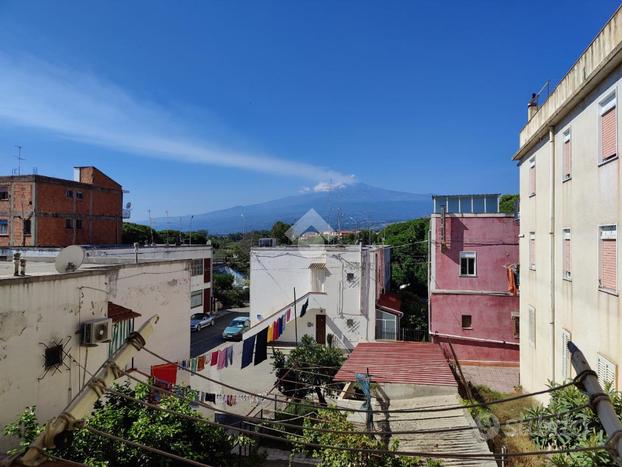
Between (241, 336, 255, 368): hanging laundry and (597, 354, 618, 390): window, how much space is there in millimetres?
10113

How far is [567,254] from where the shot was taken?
10.5 meters

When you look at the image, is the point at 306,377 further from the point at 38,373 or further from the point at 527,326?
the point at 38,373

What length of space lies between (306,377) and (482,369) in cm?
918

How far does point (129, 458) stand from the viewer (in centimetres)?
613

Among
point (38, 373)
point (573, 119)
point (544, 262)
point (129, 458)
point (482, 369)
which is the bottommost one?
point (482, 369)

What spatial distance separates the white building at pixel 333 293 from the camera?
77.4 feet

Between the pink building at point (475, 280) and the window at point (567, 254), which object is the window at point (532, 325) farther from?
the pink building at point (475, 280)

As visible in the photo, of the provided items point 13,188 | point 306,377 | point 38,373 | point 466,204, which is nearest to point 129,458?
point 38,373

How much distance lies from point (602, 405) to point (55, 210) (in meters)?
35.0

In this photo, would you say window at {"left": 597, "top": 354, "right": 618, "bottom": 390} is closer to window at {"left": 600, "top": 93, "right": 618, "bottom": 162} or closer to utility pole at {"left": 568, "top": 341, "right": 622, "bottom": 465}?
window at {"left": 600, "top": 93, "right": 618, "bottom": 162}

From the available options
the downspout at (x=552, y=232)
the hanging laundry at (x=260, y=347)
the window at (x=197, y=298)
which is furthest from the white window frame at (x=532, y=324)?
the window at (x=197, y=298)

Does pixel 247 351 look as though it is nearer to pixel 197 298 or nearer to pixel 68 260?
pixel 68 260

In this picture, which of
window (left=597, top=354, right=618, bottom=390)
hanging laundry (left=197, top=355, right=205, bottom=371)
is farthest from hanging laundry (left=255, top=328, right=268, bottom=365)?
window (left=597, top=354, right=618, bottom=390)

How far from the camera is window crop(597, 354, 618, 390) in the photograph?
24.1ft
